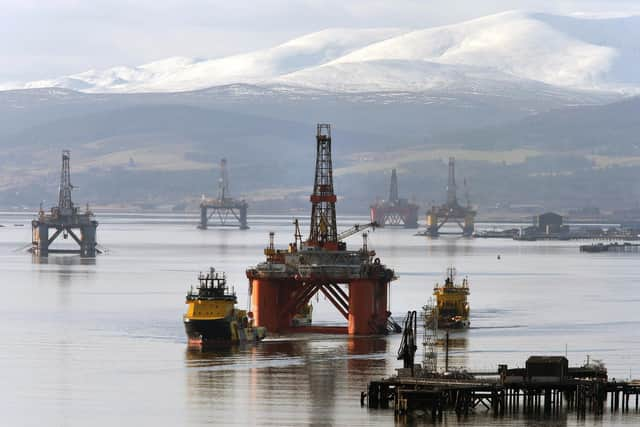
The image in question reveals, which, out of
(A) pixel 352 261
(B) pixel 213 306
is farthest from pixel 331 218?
(B) pixel 213 306

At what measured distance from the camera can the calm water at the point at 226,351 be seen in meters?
57.1

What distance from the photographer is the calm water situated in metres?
57.1

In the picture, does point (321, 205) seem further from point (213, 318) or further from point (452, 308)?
point (213, 318)

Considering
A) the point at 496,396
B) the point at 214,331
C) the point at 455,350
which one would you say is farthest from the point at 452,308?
the point at 496,396

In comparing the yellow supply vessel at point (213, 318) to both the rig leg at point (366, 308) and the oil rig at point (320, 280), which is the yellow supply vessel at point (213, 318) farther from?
the rig leg at point (366, 308)

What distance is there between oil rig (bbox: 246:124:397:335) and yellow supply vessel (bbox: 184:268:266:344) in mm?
3507

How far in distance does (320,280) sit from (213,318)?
18.2 ft

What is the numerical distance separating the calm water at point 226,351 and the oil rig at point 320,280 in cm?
155

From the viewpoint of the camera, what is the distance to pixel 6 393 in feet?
197

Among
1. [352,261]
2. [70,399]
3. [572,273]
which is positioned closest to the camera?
[70,399]

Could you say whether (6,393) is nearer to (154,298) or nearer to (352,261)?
(352,261)

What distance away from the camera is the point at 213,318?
240 ft

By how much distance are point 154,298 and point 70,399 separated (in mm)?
45028

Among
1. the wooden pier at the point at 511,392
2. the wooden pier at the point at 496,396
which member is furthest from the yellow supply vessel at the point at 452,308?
the wooden pier at the point at 511,392
